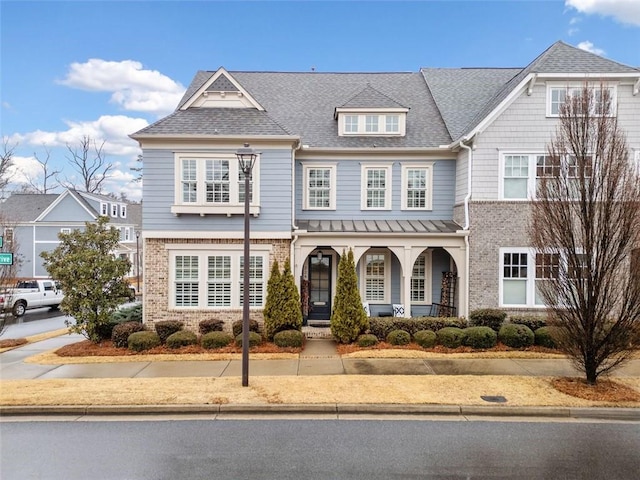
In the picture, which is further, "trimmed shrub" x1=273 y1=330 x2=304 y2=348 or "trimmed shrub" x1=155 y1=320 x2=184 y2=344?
"trimmed shrub" x1=155 y1=320 x2=184 y2=344

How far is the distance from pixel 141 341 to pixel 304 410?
6.63 metres

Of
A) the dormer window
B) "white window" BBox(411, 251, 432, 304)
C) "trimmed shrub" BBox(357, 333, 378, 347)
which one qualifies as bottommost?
"trimmed shrub" BBox(357, 333, 378, 347)

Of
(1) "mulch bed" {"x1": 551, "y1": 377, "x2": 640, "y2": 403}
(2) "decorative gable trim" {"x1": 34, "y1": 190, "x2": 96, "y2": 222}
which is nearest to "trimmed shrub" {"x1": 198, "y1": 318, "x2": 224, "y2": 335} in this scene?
(1) "mulch bed" {"x1": 551, "y1": 377, "x2": 640, "y2": 403}

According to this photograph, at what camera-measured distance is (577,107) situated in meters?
8.84

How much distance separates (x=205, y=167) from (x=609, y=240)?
11439 millimetres

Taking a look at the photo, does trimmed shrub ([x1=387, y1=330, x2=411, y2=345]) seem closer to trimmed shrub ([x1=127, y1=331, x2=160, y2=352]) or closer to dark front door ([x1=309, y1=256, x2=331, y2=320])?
dark front door ([x1=309, y1=256, x2=331, y2=320])

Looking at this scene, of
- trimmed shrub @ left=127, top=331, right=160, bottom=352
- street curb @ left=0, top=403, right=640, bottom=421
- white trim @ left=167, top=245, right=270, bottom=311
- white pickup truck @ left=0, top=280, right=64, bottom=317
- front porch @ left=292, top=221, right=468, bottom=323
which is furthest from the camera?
white pickup truck @ left=0, top=280, right=64, bottom=317

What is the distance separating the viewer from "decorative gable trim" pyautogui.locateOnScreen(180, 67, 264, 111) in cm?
1452

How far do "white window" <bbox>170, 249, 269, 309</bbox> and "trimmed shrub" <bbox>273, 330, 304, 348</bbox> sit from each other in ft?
5.90

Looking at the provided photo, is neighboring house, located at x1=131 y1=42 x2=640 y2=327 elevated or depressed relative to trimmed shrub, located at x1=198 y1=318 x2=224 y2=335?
elevated

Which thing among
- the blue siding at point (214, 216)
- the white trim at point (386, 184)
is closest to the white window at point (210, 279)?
the blue siding at point (214, 216)

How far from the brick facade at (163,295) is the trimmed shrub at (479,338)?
659cm

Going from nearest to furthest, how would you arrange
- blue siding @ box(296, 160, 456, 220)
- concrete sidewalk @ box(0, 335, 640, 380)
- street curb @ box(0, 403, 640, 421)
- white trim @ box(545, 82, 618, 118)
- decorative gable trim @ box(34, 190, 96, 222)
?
street curb @ box(0, 403, 640, 421) < concrete sidewalk @ box(0, 335, 640, 380) < white trim @ box(545, 82, 618, 118) < blue siding @ box(296, 160, 456, 220) < decorative gable trim @ box(34, 190, 96, 222)

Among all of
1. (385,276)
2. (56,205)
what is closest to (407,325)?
(385,276)
